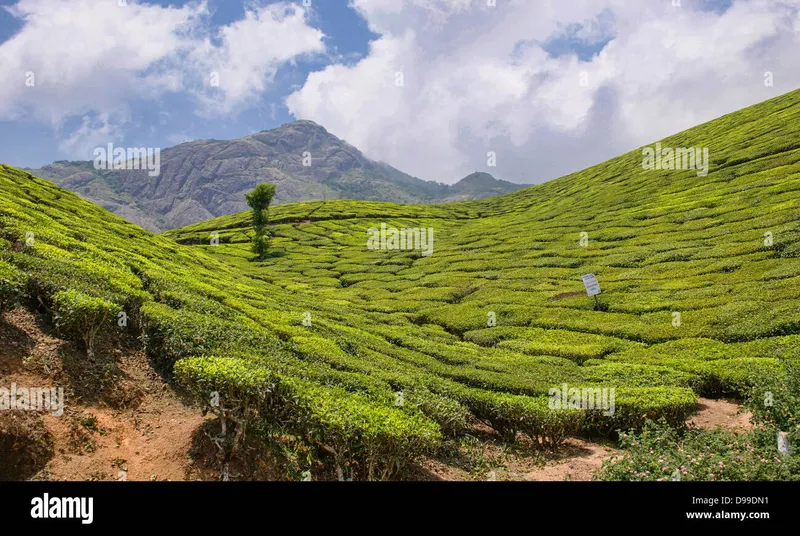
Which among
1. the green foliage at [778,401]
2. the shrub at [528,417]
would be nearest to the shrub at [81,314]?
the shrub at [528,417]

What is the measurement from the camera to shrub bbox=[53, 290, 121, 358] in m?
10.7

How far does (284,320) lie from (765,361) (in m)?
19.4

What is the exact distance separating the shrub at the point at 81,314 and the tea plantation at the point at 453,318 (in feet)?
0.21

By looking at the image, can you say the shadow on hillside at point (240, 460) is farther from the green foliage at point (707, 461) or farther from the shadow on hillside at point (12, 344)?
the green foliage at point (707, 461)

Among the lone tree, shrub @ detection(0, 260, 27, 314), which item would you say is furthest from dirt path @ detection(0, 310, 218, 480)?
the lone tree

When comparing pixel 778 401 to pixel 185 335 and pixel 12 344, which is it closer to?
pixel 185 335

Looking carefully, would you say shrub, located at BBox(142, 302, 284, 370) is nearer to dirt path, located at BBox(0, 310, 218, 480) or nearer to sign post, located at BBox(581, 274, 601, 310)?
dirt path, located at BBox(0, 310, 218, 480)

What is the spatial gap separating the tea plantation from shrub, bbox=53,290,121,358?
0.21 feet

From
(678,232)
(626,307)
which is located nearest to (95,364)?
(626,307)

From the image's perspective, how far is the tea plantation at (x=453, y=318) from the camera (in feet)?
32.9

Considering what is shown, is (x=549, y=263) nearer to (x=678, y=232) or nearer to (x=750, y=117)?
(x=678, y=232)

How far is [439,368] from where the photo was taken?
58.7 feet

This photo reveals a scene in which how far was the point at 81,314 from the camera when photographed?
10.8m
